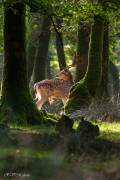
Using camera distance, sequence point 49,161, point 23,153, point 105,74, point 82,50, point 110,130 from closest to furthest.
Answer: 1. point 49,161
2. point 23,153
3. point 110,130
4. point 105,74
5. point 82,50

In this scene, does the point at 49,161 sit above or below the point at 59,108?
above

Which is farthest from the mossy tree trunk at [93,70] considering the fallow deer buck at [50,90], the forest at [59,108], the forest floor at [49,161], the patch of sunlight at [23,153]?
the patch of sunlight at [23,153]

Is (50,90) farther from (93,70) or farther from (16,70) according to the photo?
(16,70)

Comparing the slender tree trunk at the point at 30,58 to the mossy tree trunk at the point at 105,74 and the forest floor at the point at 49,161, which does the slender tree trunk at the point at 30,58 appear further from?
the forest floor at the point at 49,161

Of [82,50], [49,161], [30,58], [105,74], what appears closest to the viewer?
[49,161]

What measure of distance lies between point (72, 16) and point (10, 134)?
5.58 meters

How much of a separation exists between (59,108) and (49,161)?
16.2 meters

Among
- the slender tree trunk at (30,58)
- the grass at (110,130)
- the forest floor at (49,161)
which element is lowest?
the grass at (110,130)

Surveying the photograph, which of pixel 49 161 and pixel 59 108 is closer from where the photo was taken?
pixel 49 161

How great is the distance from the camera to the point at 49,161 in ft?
28.3

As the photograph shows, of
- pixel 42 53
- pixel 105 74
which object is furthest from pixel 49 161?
pixel 42 53

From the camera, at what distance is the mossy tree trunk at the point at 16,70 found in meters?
15.8

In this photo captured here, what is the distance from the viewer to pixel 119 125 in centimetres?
1711

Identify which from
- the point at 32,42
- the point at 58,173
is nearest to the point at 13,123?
the point at 58,173
